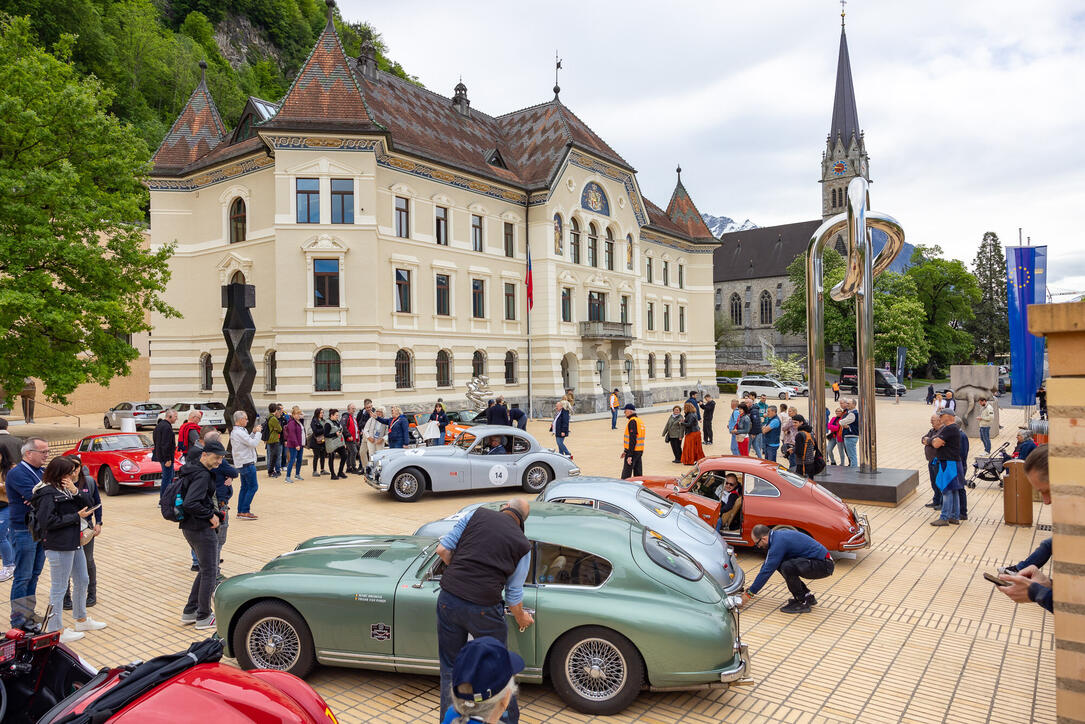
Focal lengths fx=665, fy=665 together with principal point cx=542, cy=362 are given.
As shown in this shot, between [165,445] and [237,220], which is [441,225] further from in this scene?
[165,445]

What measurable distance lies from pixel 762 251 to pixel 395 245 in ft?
243

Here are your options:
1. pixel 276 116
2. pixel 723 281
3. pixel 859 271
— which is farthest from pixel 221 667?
pixel 723 281

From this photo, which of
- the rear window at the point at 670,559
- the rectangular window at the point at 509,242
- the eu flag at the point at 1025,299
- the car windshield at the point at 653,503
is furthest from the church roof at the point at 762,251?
the rear window at the point at 670,559

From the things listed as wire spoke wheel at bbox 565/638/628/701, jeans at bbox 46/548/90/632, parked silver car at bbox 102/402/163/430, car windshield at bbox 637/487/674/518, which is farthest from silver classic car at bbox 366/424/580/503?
parked silver car at bbox 102/402/163/430

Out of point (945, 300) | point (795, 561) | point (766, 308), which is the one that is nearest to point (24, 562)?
point (795, 561)

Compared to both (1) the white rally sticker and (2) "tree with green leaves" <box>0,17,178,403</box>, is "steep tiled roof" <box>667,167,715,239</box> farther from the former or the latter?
(1) the white rally sticker

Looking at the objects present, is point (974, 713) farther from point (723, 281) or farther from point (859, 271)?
point (723, 281)

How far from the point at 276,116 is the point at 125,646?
83.9 ft

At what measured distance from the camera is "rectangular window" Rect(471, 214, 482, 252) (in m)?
34.2

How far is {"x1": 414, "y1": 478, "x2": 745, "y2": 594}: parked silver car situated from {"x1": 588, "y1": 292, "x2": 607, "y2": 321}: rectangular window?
3096cm

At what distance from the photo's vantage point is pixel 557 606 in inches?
210

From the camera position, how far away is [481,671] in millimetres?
2887

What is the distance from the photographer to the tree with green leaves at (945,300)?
2623 inches

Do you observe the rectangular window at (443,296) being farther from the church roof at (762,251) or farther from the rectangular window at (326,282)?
the church roof at (762,251)
